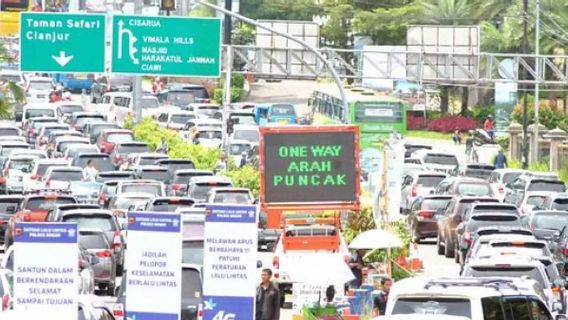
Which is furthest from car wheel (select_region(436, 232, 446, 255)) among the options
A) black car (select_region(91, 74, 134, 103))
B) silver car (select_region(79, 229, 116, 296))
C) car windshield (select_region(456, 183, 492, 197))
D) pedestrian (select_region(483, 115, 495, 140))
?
black car (select_region(91, 74, 134, 103))

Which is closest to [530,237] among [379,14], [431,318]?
[431,318]

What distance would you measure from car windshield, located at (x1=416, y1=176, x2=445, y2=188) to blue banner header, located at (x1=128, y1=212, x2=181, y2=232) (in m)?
30.4

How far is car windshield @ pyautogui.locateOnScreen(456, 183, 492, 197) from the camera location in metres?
50.2

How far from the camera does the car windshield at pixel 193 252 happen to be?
1240 inches

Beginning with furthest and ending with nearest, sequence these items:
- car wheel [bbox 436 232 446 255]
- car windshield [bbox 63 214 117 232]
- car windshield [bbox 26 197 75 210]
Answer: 1. car wheel [bbox 436 232 446 255]
2. car windshield [bbox 26 197 75 210]
3. car windshield [bbox 63 214 117 232]

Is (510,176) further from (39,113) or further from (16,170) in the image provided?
(39,113)

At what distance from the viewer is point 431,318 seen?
62.6 feet

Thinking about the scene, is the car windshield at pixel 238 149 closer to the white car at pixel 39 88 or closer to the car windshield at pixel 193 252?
the white car at pixel 39 88

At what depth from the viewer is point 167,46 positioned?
169ft

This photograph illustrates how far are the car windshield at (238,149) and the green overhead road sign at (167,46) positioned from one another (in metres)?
12.2

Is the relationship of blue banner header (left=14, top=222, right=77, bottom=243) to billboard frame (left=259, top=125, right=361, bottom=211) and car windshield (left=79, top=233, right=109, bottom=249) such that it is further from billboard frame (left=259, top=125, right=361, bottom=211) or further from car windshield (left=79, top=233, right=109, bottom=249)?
billboard frame (left=259, top=125, right=361, bottom=211)

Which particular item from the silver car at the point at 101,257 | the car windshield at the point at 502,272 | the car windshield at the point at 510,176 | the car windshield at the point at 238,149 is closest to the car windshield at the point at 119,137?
the car windshield at the point at 238,149

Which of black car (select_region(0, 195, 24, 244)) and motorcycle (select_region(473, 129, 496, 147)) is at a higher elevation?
black car (select_region(0, 195, 24, 244))

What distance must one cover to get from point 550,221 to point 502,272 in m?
15.1
